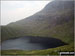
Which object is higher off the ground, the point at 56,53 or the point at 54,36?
the point at 54,36

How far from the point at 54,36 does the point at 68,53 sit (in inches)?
34.4

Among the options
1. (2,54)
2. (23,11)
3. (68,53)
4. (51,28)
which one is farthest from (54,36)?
(2,54)

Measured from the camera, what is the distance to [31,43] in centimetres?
739

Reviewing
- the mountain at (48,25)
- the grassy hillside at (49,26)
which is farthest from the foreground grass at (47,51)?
the mountain at (48,25)

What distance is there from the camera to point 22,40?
7.41 meters

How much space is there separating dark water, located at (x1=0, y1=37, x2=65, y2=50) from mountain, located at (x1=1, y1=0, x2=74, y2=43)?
0.16m

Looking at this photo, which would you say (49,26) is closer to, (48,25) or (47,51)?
(48,25)

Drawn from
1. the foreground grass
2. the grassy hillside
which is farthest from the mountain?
the foreground grass

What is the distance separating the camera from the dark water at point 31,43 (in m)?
7.37

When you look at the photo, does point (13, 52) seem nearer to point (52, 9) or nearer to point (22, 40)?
point (22, 40)

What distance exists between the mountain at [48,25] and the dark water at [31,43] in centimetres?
16

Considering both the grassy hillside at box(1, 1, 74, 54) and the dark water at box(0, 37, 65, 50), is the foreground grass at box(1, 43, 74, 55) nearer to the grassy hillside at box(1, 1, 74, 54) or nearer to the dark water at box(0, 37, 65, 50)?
the grassy hillside at box(1, 1, 74, 54)

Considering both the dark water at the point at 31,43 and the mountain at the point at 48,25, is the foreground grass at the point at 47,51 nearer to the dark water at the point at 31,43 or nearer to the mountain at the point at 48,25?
the dark water at the point at 31,43

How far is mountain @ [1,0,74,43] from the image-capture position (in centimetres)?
739
